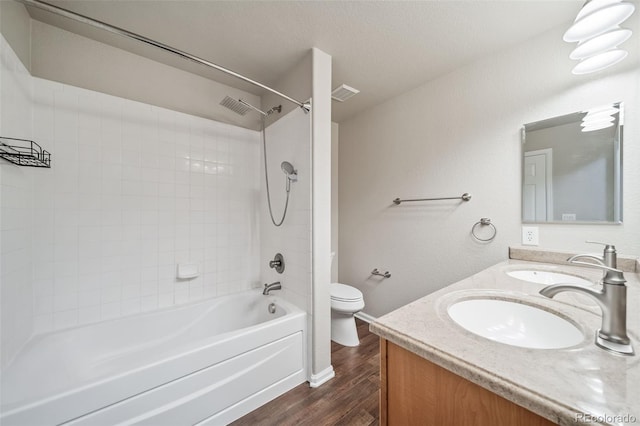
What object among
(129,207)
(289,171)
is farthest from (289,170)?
(129,207)

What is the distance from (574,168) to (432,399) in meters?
1.60

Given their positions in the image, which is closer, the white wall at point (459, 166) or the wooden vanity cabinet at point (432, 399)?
the wooden vanity cabinet at point (432, 399)

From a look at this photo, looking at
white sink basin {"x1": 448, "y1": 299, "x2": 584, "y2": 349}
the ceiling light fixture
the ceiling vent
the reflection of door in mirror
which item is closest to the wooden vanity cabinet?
white sink basin {"x1": 448, "y1": 299, "x2": 584, "y2": 349}

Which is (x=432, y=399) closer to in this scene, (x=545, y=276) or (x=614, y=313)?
(x=614, y=313)

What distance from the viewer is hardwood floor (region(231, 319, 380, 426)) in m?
1.31

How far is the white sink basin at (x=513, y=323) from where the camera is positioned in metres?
0.74

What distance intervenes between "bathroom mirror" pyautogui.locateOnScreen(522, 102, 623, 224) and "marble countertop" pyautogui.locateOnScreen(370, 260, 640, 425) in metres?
0.69

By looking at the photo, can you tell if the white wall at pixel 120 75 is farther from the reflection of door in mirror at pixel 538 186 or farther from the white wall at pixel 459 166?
the reflection of door in mirror at pixel 538 186

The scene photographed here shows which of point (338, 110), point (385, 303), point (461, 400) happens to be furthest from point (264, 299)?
point (338, 110)

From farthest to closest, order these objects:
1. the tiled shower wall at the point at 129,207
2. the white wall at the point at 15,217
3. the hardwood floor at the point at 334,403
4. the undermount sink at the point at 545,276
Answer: the tiled shower wall at the point at 129,207 → the hardwood floor at the point at 334,403 → the undermount sink at the point at 545,276 → the white wall at the point at 15,217

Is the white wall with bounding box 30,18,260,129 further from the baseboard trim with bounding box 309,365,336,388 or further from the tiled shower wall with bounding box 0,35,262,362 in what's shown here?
the baseboard trim with bounding box 309,365,336,388

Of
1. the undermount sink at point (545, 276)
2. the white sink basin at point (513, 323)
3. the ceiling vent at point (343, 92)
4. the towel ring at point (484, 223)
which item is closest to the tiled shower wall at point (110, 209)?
the ceiling vent at point (343, 92)

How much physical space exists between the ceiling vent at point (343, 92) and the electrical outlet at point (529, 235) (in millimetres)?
1712

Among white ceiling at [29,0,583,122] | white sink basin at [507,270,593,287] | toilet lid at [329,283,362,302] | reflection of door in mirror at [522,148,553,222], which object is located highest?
white ceiling at [29,0,583,122]
